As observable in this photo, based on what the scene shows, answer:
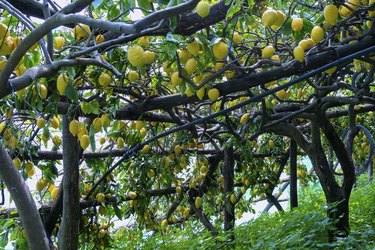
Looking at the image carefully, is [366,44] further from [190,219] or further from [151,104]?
[190,219]

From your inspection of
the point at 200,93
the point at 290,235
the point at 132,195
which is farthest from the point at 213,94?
the point at 132,195

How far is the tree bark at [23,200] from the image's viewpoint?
2.13 meters

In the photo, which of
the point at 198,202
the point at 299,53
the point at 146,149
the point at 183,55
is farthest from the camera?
the point at 198,202

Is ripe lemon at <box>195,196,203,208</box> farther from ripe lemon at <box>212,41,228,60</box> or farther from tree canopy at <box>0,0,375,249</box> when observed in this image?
ripe lemon at <box>212,41,228,60</box>

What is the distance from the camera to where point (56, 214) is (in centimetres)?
338

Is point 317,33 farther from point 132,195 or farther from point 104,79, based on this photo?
point 132,195

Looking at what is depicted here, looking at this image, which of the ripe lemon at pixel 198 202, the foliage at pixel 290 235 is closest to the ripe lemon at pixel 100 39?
the foliage at pixel 290 235

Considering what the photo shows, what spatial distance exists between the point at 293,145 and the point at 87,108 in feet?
7.48

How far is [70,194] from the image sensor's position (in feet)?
10.1

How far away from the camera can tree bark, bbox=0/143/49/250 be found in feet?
7.00

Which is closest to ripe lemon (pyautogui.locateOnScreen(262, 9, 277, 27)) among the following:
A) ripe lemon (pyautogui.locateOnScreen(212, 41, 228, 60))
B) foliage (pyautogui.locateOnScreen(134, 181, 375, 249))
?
ripe lemon (pyautogui.locateOnScreen(212, 41, 228, 60))

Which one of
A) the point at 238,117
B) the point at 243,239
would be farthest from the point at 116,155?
the point at 243,239

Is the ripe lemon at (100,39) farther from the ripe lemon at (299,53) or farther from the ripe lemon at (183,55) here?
the ripe lemon at (299,53)

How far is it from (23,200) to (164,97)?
0.82 m
